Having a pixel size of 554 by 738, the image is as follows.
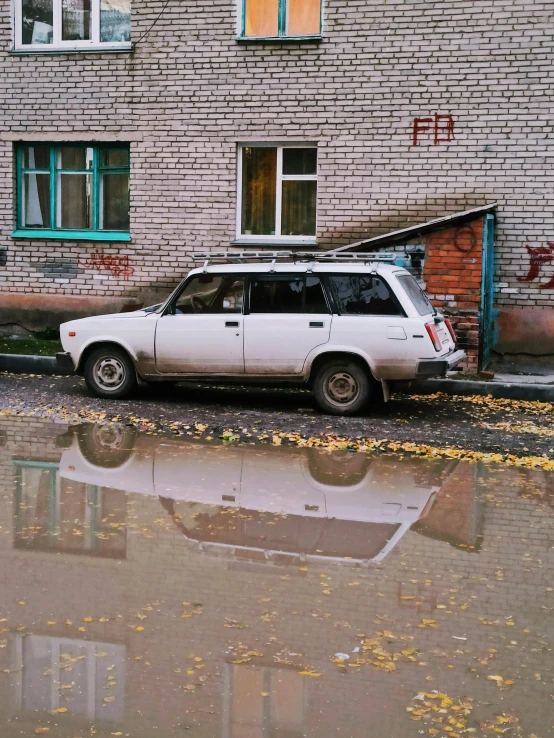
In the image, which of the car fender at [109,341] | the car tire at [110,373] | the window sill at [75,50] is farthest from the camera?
the window sill at [75,50]

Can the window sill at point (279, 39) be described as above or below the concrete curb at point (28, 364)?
above

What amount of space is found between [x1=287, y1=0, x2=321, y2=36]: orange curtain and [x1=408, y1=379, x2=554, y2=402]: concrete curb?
5.88 metres

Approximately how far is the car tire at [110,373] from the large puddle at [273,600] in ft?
10.6

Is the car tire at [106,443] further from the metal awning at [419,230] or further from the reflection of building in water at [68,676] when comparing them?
the metal awning at [419,230]

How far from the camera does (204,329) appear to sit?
1123 centimetres

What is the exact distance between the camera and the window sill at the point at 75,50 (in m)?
15.7

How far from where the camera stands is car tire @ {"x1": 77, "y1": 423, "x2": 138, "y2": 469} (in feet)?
28.1

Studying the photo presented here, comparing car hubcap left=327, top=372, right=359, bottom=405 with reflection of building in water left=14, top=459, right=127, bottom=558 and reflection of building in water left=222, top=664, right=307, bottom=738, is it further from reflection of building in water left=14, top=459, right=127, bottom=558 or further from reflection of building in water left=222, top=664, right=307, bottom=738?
reflection of building in water left=222, top=664, right=307, bottom=738

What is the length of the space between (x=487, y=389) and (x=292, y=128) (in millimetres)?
5378

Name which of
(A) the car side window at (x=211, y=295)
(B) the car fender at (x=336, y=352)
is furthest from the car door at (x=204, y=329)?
(B) the car fender at (x=336, y=352)

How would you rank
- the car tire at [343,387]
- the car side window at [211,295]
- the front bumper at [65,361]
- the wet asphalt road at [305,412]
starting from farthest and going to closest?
the front bumper at [65,361] < the car side window at [211,295] < the car tire at [343,387] < the wet asphalt road at [305,412]

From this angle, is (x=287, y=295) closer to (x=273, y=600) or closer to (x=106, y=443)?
(x=106, y=443)

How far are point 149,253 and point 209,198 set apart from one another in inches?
50.8

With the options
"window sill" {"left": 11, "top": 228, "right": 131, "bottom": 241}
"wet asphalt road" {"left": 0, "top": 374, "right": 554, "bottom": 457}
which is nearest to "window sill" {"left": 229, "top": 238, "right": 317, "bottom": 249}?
"window sill" {"left": 11, "top": 228, "right": 131, "bottom": 241}
